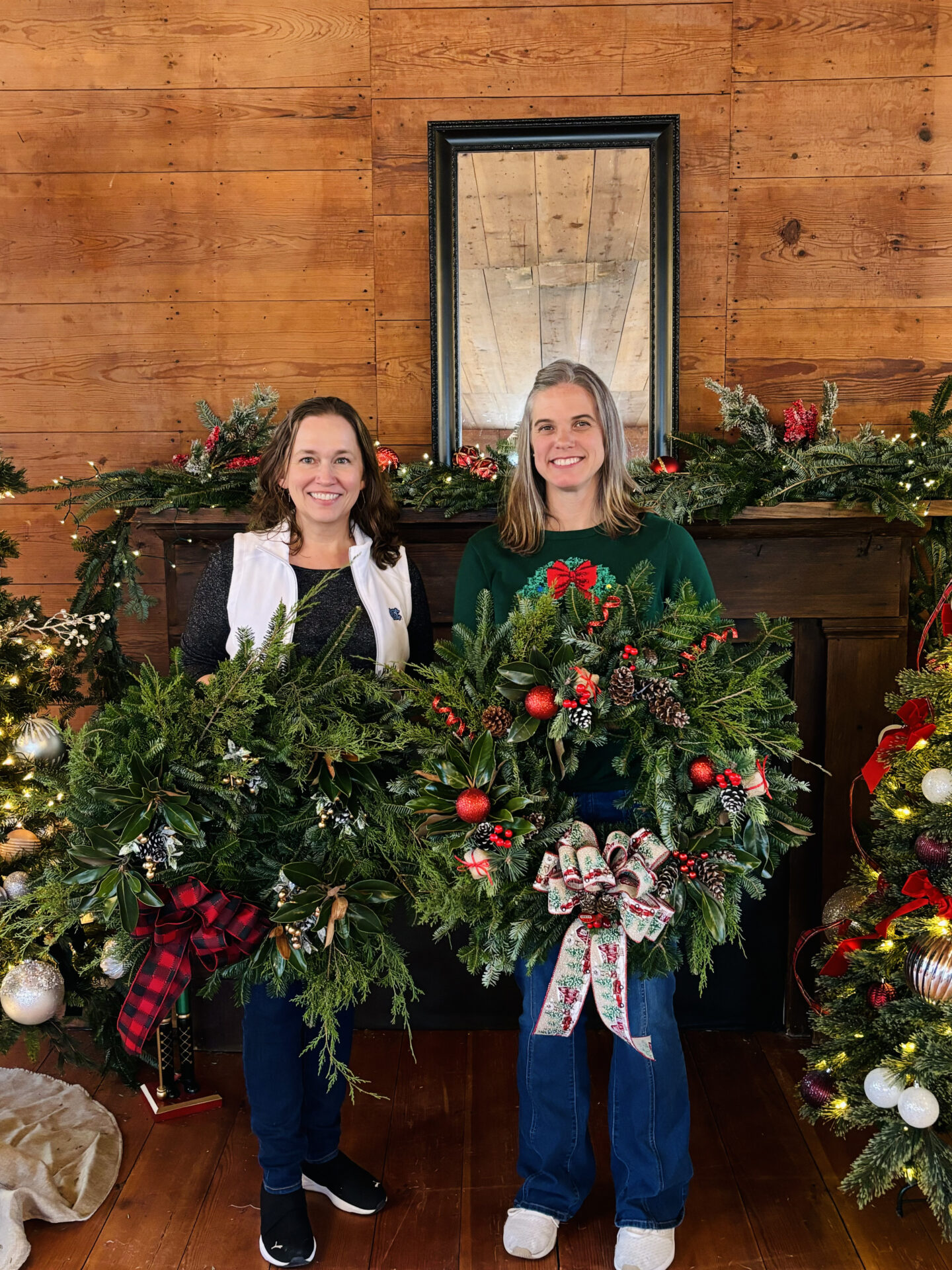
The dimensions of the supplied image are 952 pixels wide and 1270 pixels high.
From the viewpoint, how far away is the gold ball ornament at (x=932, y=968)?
5.36 ft

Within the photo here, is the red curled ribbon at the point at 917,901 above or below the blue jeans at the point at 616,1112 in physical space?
above

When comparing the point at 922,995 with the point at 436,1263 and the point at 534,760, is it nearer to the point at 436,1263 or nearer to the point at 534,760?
the point at 534,760

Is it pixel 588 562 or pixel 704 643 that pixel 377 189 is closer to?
pixel 588 562

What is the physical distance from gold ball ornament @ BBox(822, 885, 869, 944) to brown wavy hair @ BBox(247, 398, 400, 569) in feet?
4.01

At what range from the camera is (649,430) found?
2.45m

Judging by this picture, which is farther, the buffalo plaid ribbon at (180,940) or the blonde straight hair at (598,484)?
the blonde straight hair at (598,484)

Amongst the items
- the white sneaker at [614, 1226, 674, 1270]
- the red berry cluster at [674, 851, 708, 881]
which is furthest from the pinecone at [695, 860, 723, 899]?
the white sneaker at [614, 1226, 674, 1270]

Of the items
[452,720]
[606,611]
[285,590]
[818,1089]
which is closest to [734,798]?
[606,611]

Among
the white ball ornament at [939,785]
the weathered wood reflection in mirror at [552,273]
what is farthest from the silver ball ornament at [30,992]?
the white ball ornament at [939,785]

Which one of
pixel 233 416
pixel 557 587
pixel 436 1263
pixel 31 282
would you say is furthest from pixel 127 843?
pixel 31 282

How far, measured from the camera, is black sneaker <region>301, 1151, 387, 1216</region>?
69.4 inches

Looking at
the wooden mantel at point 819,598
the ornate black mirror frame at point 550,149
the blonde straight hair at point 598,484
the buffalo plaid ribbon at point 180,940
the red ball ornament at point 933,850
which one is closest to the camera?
the buffalo plaid ribbon at point 180,940

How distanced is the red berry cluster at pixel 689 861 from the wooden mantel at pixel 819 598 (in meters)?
0.89

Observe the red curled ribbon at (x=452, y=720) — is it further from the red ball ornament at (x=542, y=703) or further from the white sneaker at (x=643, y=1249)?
the white sneaker at (x=643, y=1249)
